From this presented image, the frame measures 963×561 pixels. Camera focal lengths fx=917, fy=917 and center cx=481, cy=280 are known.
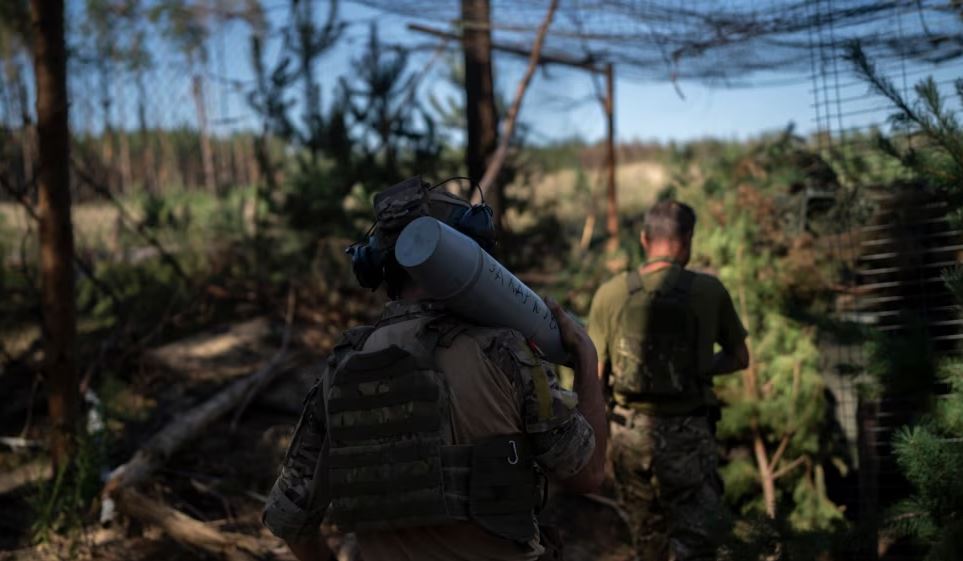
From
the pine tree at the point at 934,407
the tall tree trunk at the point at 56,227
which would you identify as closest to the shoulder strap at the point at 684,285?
the pine tree at the point at 934,407

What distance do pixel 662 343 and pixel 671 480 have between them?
62 cm

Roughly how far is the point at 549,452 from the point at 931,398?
1.98 meters

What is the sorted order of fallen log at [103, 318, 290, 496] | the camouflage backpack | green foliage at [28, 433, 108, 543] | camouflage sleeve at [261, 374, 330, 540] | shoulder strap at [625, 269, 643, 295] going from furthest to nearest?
fallen log at [103, 318, 290, 496] < green foliage at [28, 433, 108, 543] < shoulder strap at [625, 269, 643, 295] < the camouflage backpack < camouflage sleeve at [261, 374, 330, 540]

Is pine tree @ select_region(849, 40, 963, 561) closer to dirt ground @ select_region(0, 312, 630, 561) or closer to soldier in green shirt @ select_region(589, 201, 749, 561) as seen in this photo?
soldier in green shirt @ select_region(589, 201, 749, 561)

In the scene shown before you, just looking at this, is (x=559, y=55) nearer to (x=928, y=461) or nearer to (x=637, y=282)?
(x=637, y=282)

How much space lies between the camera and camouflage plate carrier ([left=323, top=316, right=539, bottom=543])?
202 centimetres

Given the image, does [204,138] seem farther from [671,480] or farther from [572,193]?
[671,480]

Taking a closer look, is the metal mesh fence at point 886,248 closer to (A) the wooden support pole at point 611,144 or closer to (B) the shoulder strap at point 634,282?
(B) the shoulder strap at point 634,282

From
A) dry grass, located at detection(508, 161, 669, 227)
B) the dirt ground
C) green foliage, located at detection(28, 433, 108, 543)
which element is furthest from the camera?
dry grass, located at detection(508, 161, 669, 227)

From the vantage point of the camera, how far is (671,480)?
13.3 ft

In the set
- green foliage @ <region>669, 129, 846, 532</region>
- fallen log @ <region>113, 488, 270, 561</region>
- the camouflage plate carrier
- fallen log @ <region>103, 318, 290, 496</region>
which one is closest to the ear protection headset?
the camouflage plate carrier

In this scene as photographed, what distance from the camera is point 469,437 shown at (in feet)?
6.80

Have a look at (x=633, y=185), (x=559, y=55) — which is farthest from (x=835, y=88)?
(x=633, y=185)

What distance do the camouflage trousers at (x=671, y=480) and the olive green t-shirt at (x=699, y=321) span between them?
86 millimetres
